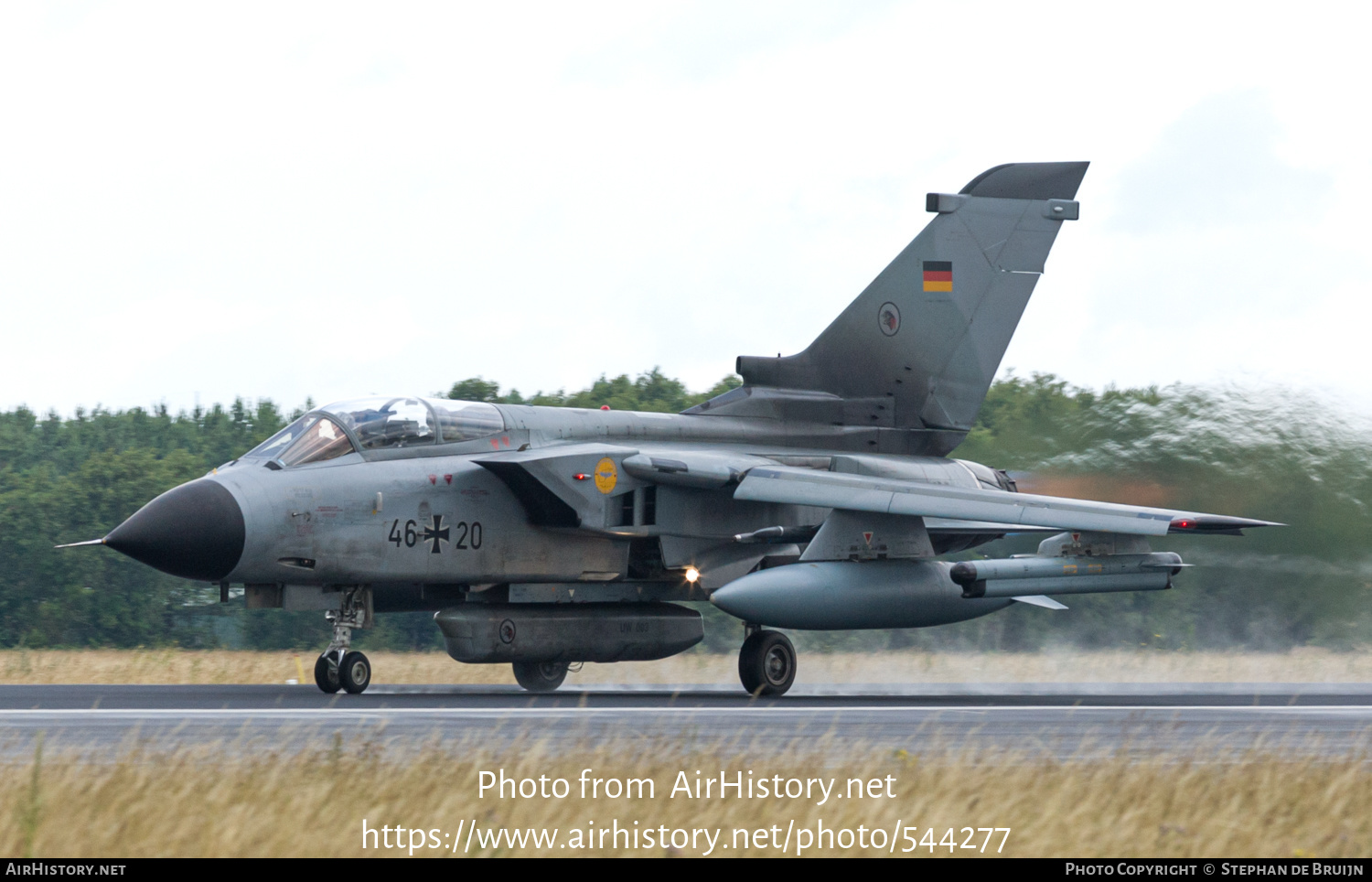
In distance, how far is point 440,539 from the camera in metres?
15.0

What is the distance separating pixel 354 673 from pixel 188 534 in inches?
82.2

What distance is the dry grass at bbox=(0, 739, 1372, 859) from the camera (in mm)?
6586

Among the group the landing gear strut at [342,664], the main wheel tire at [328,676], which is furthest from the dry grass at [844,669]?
the main wheel tire at [328,676]

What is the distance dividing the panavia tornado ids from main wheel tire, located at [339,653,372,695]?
0.07 feet

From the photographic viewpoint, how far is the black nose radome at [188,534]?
13336 mm

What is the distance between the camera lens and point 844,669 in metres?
20.8

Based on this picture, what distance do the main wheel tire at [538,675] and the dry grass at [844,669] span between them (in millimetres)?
2698

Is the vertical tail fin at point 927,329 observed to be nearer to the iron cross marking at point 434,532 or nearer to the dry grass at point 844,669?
the dry grass at point 844,669

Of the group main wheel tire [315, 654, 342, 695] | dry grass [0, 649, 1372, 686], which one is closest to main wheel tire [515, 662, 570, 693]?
main wheel tire [315, 654, 342, 695]

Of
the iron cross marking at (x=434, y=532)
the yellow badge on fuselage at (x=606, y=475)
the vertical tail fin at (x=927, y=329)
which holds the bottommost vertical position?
the iron cross marking at (x=434, y=532)

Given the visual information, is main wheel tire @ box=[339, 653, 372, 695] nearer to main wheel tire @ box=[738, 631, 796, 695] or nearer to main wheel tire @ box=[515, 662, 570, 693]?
main wheel tire @ box=[515, 662, 570, 693]

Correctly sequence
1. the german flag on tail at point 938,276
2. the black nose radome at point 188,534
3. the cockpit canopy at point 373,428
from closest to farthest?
the black nose radome at point 188,534 < the cockpit canopy at point 373,428 < the german flag on tail at point 938,276

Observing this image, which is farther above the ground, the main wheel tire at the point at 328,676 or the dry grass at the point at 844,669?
the main wheel tire at the point at 328,676

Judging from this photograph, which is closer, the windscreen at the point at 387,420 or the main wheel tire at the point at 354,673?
the main wheel tire at the point at 354,673
